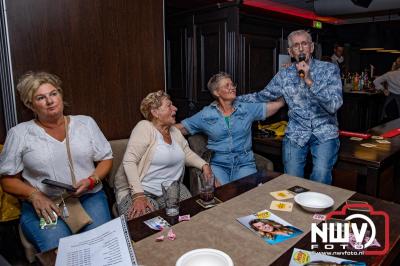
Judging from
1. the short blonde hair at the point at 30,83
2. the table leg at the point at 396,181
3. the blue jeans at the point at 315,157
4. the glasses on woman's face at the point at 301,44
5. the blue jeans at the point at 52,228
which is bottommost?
the table leg at the point at 396,181

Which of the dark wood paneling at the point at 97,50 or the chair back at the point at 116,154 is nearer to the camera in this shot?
A: the dark wood paneling at the point at 97,50

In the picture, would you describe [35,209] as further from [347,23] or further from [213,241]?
[347,23]

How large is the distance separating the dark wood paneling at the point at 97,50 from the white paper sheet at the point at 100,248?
117 cm

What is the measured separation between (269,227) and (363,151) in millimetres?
1511

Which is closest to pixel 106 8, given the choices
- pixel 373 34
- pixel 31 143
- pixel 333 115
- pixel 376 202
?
pixel 31 143

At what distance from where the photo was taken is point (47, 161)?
1.78 m

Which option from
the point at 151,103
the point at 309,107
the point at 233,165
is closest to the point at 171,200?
the point at 151,103

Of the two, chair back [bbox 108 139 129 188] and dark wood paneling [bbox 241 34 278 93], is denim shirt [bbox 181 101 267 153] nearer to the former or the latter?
chair back [bbox 108 139 129 188]

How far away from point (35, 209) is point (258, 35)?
9.81ft

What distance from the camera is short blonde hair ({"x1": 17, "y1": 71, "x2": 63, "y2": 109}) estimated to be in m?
1.80

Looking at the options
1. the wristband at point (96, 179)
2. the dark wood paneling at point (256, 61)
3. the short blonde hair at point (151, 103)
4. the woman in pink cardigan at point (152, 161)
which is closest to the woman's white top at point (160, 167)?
the woman in pink cardigan at point (152, 161)

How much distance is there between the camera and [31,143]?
1.77 meters

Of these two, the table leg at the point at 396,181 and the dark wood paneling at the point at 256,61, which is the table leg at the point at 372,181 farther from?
the dark wood paneling at the point at 256,61

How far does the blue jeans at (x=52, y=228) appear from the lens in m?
1.63
